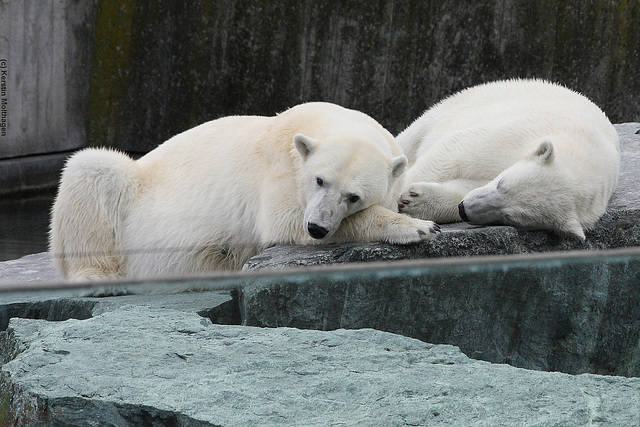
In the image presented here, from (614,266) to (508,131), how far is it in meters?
2.73

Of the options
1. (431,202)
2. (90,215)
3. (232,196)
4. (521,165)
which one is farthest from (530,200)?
(90,215)

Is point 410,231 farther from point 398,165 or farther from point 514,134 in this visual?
point 514,134

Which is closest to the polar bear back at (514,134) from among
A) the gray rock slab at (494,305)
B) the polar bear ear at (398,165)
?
the polar bear ear at (398,165)

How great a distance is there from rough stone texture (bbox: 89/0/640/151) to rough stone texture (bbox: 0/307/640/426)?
6.74m

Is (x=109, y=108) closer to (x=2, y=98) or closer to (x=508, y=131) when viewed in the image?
(x=2, y=98)

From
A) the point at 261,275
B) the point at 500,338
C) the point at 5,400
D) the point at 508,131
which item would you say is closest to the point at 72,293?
the point at 261,275

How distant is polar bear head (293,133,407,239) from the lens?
11.4 feet

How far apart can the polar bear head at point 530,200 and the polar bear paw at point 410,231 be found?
331 mm

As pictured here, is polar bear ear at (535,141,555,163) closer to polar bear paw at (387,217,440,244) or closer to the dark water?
polar bear paw at (387,217,440,244)

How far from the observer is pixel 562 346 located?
1899 mm

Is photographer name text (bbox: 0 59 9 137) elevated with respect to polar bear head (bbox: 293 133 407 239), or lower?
lower

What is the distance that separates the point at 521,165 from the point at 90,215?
2041 millimetres

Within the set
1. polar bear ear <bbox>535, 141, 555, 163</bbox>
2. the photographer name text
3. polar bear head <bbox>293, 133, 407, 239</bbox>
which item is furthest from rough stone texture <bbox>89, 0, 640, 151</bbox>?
polar bear head <bbox>293, 133, 407, 239</bbox>

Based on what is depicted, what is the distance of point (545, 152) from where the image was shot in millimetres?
3824
